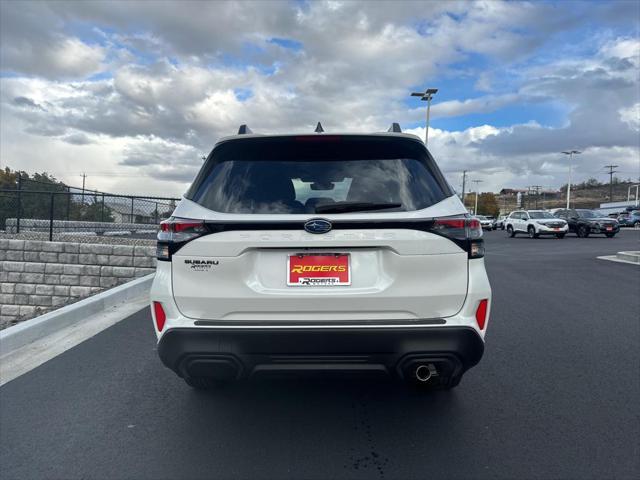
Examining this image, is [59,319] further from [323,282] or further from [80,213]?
[80,213]

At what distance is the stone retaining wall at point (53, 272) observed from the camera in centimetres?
1235

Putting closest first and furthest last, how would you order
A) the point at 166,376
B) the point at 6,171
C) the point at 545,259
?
1. the point at 166,376
2. the point at 545,259
3. the point at 6,171

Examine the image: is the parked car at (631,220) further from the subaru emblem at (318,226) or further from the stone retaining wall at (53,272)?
the subaru emblem at (318,226)

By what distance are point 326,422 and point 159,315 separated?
1.33m

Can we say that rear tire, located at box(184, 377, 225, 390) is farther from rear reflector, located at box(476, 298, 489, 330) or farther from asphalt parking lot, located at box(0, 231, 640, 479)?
rear reflector, located at box(476, 298, 489, 330)

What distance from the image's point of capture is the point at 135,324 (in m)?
6.25

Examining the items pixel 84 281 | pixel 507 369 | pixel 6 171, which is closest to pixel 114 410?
pixel 507 369

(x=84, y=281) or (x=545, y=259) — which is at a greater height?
(x=545, y=259)

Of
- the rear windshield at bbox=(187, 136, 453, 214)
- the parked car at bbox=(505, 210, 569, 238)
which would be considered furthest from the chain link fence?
the parked car at bbox=(505, 210, 569, 238)

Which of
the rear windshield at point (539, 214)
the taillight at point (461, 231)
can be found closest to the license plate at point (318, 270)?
the taillight at point (461, 231)

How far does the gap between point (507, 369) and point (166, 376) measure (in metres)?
3.02

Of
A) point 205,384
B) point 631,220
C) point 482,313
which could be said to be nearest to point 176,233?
point 205,384

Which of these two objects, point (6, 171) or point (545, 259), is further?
point (6, 171)

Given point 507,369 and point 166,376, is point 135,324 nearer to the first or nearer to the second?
point 166,376
